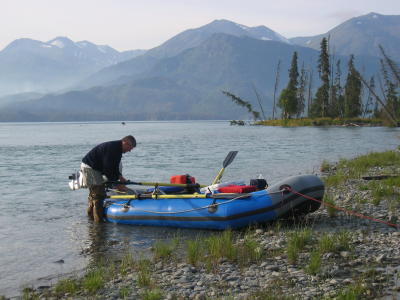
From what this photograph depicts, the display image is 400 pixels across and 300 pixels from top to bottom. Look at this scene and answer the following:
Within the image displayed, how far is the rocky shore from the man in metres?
3.70

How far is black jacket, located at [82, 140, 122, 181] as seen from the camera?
12578 mm

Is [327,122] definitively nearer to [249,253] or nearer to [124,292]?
[249,253]

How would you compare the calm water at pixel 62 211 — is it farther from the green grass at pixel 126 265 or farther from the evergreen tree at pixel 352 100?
the evergreen tree at pixel 352 100

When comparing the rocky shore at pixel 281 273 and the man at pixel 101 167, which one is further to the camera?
the man at pixel 101 167

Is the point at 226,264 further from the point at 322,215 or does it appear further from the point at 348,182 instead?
the point at 348,182

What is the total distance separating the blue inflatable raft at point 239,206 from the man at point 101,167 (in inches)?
58.3

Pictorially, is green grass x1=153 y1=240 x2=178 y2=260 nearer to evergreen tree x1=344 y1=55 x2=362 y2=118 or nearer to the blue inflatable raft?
the blue inflatable raft

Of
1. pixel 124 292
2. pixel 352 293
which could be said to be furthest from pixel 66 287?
pixel 352 293

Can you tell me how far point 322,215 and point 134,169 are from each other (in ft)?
57.6

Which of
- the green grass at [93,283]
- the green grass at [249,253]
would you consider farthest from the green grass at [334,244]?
the green grass at [93,283]

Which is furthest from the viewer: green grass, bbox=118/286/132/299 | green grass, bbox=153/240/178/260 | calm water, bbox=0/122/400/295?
calm water, bbox=0/122/400/295

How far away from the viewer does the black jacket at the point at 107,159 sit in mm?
12578

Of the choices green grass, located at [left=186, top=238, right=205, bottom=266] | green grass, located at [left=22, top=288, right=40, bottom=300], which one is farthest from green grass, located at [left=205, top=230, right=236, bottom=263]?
green grass, located at [left=22, top=288, right=40, bottom=300]

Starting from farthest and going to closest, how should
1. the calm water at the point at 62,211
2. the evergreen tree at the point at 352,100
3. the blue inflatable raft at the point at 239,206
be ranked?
the evergreen tree at the point at 352,100
the blue inflatable raft at the point at 239,206
the calm water at the point at 62,211
